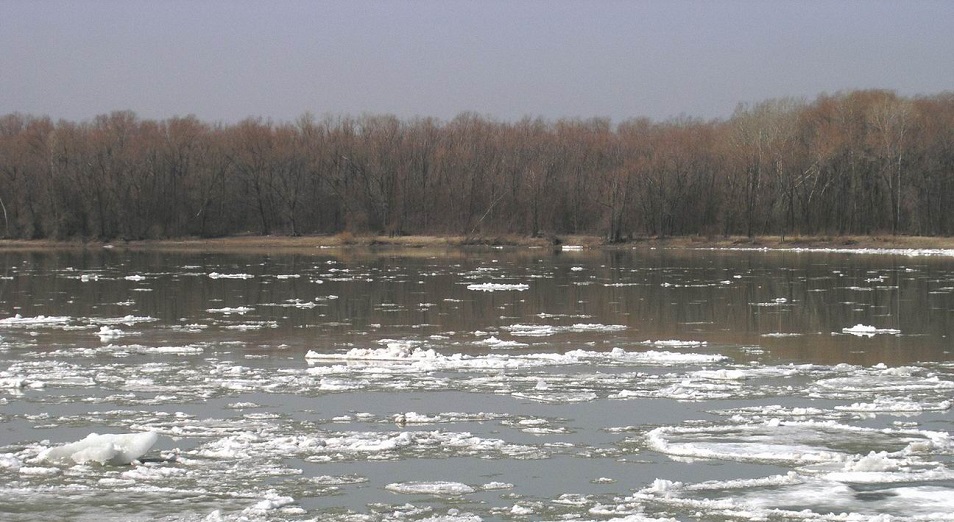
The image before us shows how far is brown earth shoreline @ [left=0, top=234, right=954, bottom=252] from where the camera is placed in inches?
2307

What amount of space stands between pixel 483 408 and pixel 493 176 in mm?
68280

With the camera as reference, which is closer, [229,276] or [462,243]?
[229,276]

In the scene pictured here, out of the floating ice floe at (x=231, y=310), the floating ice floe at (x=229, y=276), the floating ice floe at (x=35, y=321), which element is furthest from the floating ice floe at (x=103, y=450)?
the floating ice floe at (x=229, y=276)

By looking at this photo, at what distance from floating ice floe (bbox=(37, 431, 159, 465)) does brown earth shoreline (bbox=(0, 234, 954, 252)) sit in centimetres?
5359

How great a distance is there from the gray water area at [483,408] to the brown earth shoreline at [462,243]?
35.6 m

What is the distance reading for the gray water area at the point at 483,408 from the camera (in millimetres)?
7863

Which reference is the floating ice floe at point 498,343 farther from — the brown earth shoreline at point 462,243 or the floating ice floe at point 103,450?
the brown earth shoreline at point 462,243

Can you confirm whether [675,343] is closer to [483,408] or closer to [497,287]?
[483,408]

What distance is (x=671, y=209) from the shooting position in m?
70.1

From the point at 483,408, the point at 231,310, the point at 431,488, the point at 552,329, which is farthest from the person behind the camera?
the point at 231,310

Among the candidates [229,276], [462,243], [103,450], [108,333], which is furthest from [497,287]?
[462,243]

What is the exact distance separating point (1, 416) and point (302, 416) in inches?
128

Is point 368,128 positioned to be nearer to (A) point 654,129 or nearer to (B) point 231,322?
(A) point 654,129

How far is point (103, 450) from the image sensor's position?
348 inches
